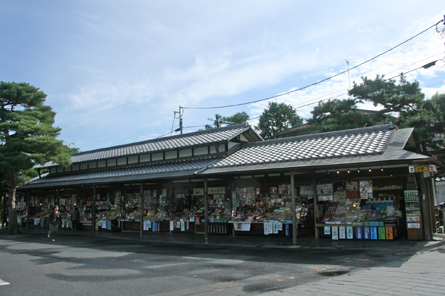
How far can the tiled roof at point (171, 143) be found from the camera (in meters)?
16.8

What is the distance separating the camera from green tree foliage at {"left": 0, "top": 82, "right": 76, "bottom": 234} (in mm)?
18312

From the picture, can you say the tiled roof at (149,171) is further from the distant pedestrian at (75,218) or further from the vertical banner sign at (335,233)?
the vertical banner sign at (335,233)

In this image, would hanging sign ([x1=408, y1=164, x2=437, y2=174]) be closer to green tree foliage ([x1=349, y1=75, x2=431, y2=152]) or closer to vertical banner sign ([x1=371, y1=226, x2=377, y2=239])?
vertical banner sign ([x1=371, y1=226, x2=377, y2=239])

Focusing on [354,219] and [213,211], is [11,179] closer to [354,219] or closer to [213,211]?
[213,211]

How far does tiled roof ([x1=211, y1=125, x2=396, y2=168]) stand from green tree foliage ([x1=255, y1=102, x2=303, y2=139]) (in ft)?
94.3

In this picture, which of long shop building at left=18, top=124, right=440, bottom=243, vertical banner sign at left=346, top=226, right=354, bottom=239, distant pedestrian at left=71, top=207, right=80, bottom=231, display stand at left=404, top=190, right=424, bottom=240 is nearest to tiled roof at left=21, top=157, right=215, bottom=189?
long shop building at left=18, top=124, right=440, bottom=243

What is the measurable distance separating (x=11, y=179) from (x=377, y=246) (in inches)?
788

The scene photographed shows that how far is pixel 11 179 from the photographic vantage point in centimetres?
1973

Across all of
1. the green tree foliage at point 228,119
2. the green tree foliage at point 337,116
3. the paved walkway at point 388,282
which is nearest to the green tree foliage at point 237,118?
the green tree foliage at point 228,119

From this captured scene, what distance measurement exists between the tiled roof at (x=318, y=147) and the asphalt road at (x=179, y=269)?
3.19 meters

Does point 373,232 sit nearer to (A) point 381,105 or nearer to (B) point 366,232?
(B) point 366,232

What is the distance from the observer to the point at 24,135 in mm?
19484

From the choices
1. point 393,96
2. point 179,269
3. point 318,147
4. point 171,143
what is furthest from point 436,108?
point 179,269

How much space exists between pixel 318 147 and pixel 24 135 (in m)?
17.0
